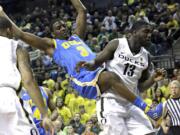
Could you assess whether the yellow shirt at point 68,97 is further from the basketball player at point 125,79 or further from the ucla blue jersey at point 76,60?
the basketball player at point 125,79

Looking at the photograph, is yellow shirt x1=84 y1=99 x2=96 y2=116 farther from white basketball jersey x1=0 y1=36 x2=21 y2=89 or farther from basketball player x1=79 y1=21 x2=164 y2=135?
white basketball jersey x1=0 y1=36 x2=21 y2=89

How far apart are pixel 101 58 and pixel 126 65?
1.15 feet

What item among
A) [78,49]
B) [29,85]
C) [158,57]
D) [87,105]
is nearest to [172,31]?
[158,57]

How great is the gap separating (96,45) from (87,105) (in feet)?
10.3

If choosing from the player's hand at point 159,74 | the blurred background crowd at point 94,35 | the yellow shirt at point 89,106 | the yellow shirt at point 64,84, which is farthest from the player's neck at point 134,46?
the yellow shirt at point 64,84

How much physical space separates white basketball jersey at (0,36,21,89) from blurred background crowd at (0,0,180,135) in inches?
241

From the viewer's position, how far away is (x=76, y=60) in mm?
7180

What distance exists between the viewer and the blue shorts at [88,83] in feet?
22.5

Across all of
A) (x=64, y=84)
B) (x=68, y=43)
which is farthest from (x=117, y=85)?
(x=64, y=84)

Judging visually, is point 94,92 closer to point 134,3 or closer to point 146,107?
point 146,107

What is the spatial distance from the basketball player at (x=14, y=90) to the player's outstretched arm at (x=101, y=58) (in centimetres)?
202

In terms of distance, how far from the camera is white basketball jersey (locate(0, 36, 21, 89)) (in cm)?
458

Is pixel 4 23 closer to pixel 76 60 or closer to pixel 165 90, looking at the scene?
pixel 76 60

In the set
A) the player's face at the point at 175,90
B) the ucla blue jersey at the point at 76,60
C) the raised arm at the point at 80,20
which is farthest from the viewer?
the player's face at the point at 175,90
